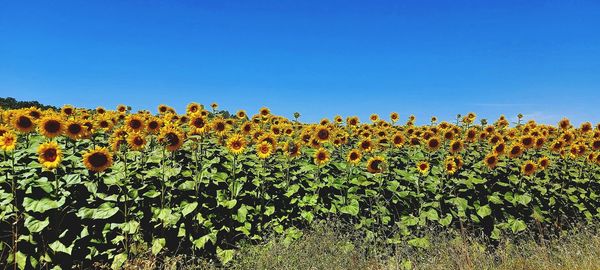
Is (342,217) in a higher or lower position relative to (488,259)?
higher

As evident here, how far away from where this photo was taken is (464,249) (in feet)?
21.7

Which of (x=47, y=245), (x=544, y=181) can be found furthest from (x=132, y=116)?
(x=544, y=181)

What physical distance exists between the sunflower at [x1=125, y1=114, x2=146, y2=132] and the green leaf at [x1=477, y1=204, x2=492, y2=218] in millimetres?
5819

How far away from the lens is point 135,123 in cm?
668

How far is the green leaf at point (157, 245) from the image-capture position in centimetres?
620

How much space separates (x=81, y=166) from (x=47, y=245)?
1202 mm

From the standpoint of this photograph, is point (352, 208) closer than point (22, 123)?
No

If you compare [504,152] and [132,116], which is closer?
[132,116]

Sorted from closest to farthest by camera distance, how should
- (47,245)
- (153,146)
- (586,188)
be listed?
1. (47,245)
2. (153,146)
3. (586,188)

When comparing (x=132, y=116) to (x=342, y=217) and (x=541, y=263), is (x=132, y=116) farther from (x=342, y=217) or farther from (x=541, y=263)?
(x=541, y=263)

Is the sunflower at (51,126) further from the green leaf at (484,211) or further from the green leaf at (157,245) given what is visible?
the green leaf at (484,211)

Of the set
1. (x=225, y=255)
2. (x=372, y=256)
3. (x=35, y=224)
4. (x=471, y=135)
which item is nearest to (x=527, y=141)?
(x=471, y=135)

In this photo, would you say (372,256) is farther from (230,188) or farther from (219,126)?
(219,126)

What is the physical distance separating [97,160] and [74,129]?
0.91 metres
